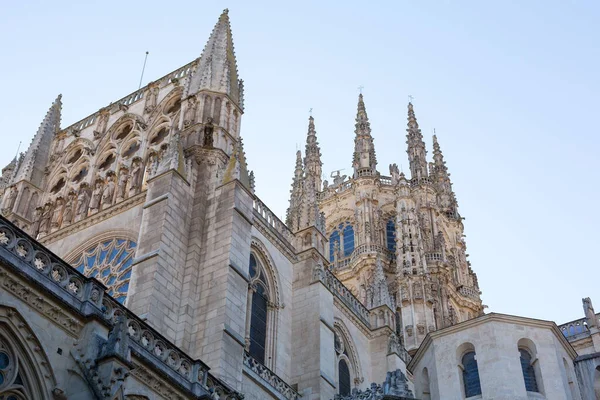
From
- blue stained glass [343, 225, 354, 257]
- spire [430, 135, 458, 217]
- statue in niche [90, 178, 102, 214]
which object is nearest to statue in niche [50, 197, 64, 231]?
statue in niche [90, 178, 102, 214]

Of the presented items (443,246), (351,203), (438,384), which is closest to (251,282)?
(438,384)

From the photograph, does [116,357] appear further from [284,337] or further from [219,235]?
[284,337]

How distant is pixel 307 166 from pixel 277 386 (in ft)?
102

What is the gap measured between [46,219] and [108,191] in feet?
10.6

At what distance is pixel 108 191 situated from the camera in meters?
27.5

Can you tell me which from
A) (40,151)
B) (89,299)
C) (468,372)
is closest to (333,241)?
(40,151)

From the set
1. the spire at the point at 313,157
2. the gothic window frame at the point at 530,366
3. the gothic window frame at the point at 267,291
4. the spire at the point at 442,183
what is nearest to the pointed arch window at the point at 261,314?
the gothic window frame at the point at 267,291

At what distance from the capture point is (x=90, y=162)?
99.5ft

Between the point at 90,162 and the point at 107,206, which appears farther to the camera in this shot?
the point at 90,162

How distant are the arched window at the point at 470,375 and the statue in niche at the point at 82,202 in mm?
14206

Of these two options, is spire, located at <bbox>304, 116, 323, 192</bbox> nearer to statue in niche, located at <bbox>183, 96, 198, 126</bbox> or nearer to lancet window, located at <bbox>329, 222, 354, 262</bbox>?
lancet window, located at <bbox>329, 222, 354, 262</bbox>

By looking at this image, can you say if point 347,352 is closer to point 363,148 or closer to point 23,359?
point 23,359

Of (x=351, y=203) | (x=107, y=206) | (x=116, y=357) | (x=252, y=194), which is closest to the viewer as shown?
(x=116, y=357)

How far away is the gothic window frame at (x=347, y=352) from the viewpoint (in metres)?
28.7
